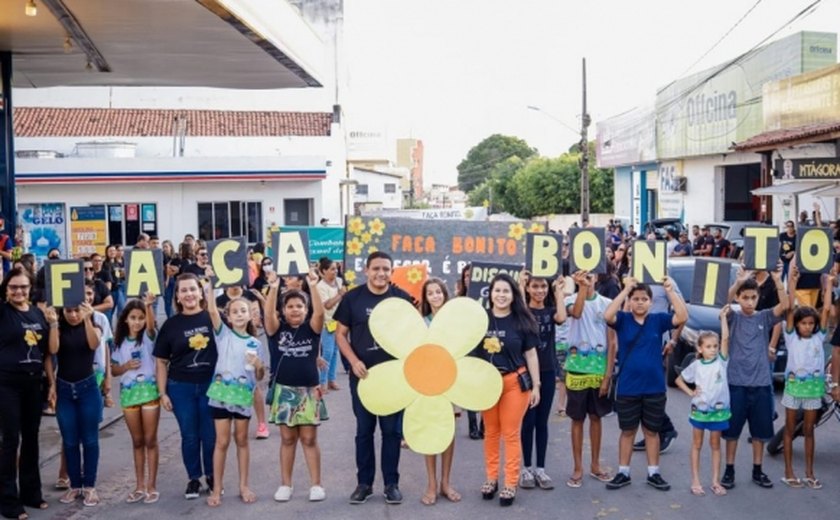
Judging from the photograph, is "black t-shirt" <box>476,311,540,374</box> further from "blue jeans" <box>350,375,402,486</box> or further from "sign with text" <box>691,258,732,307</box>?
"sign with text" <box>691,258,732,307</box>

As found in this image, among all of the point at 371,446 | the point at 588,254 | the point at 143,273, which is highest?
the point at 588,254

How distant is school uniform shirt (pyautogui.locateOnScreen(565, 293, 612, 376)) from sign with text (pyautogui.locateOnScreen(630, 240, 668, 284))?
52 centimetres

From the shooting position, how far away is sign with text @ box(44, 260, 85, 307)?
736 centimetres

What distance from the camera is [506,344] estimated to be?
7.46 m

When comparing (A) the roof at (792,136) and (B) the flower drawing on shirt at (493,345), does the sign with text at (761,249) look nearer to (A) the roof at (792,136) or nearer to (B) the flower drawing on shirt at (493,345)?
(B) the flower drawing on shirt at (493,345)

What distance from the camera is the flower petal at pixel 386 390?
294 inches

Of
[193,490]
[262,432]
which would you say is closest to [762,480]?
[193,490]

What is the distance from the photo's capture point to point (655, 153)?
127ft

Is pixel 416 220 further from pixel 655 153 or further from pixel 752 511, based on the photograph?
pixel 655 153

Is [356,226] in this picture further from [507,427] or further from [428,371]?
[507,427]

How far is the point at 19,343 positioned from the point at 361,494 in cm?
282

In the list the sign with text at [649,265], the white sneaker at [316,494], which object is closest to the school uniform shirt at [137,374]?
the white sneaker at [316,494]

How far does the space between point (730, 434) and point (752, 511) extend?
808 mm

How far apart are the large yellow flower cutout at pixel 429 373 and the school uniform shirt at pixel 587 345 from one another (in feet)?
3.37
